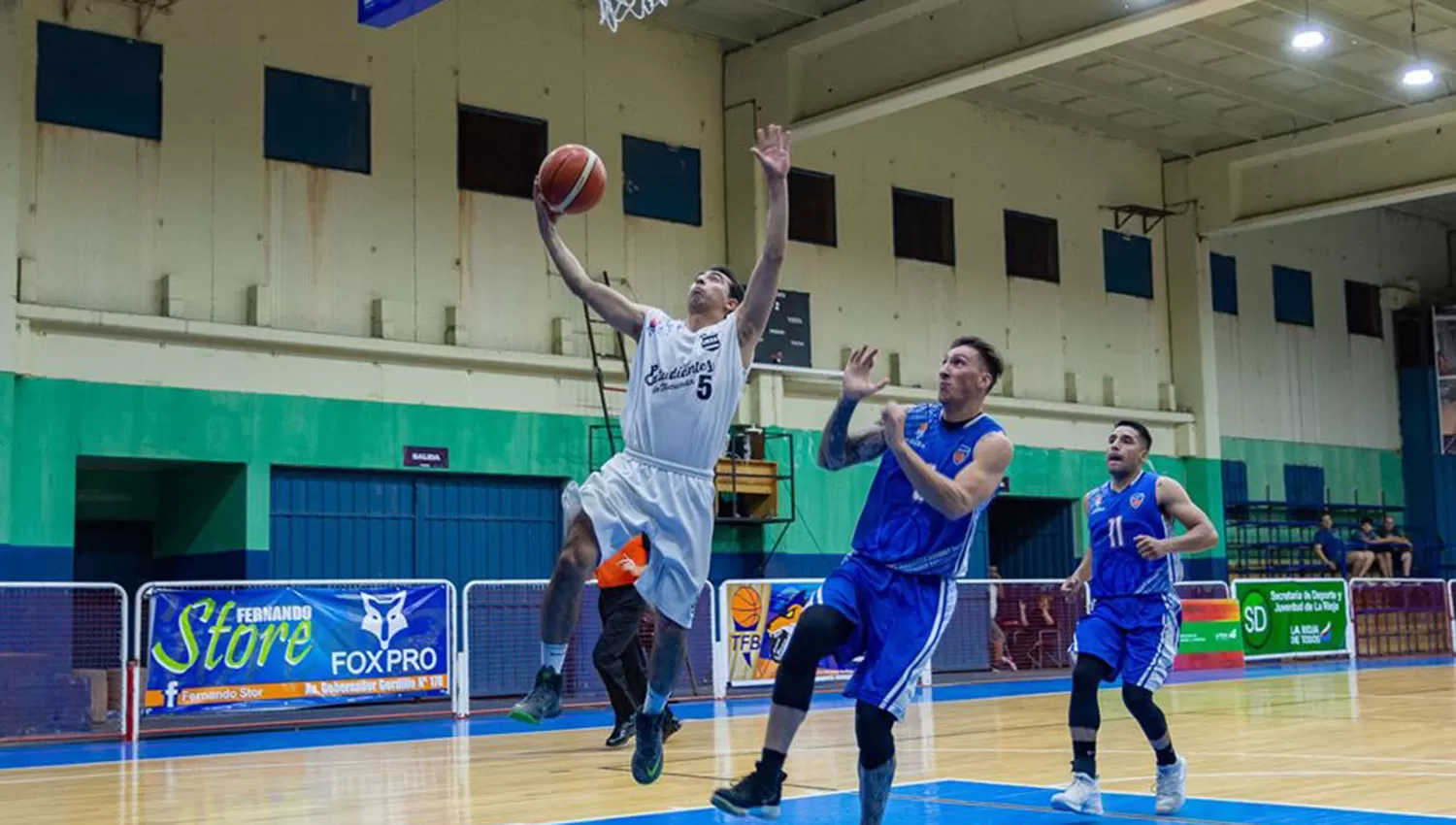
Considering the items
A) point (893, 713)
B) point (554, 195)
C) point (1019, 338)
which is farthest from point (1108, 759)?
point (1019, 338)

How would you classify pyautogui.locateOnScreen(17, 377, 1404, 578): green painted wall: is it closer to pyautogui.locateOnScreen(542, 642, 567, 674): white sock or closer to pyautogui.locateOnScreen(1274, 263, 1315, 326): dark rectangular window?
pyautogui.locateOnScreen(542, 642, 567, 674): white sock

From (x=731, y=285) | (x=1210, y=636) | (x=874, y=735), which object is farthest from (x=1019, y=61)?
(x=874, y=735)

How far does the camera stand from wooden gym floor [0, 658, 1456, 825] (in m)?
8.72

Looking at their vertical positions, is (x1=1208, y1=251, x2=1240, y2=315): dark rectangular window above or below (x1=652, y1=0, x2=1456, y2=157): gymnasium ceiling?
below

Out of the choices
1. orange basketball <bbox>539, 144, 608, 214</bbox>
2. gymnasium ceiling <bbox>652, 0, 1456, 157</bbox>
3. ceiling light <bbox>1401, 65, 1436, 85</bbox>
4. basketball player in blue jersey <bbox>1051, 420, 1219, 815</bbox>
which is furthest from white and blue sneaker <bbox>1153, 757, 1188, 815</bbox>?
ceiling light <bbox>1401, 65, 1436, 85</bbox>

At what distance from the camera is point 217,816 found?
8.97 metres

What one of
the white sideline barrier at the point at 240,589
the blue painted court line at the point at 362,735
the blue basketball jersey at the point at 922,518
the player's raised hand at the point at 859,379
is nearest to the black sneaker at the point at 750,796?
the blue basketball jersey at the point at 922,518

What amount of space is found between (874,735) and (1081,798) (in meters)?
2.38

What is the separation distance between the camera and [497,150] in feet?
67.5

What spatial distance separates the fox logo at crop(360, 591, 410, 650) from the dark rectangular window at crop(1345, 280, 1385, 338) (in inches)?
893

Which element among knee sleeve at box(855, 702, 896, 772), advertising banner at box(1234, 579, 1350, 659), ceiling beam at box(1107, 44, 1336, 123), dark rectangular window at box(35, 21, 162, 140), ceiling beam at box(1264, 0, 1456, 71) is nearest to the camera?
knee sleeve at box(855, 702, 896, 772)

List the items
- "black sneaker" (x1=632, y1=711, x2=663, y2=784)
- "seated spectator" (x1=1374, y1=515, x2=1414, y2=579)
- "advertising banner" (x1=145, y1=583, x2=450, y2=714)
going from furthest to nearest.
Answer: "seated spectator" (x1=1374, y1=515, x2=1414, y2=579) < "advertising banner" (x1=145, y1=583, x2=450, y2=714) < "black sneaker" (x1=632, y1=711, x2=663, y2=784)

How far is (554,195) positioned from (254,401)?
38.1 ft

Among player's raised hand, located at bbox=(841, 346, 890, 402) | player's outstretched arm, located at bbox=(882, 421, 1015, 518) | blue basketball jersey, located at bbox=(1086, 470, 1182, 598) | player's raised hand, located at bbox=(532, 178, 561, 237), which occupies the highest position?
player's raised hand, located at bbox=(532, 178, 561, 237)
